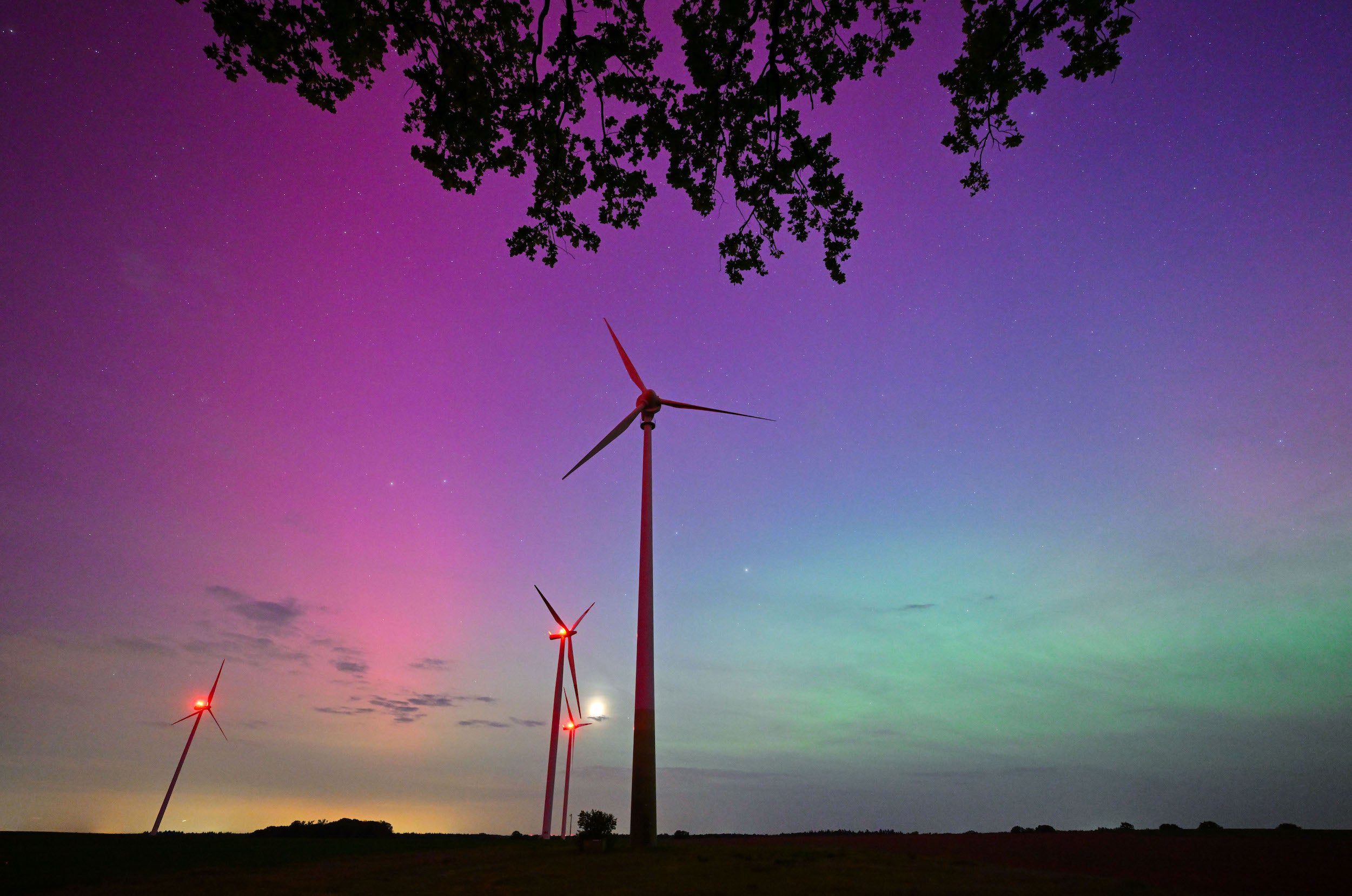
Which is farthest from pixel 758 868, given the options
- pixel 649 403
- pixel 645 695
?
pixel 649 403

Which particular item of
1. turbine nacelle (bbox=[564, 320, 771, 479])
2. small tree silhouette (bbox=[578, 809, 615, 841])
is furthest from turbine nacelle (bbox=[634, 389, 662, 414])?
small tree silhouette (bbox=[578, 809, 615, 841])

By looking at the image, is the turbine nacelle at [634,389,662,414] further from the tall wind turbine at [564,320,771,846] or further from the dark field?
the dark field

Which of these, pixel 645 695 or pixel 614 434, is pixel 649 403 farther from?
pixel 645 695

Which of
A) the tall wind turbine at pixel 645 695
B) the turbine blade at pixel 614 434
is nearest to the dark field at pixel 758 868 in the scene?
the tall wind turbine at pixel 645 695

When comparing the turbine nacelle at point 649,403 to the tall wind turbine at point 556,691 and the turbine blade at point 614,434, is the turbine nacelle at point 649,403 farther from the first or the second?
the tall wind turbine at point 556,691

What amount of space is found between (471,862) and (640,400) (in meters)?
29.1

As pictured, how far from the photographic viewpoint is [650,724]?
28984 millimetres

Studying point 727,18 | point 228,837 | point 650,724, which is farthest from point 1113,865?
point 228,837

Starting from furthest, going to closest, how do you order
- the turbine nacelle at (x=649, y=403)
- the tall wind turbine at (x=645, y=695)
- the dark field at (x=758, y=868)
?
the turbine nacelle at (x=649, y=403) → the tall wind turbine at (x=645, y=695) → the dark field at (x=758, y=868)

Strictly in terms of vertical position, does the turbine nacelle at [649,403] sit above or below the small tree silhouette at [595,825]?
above

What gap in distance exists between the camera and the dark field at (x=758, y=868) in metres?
16.8

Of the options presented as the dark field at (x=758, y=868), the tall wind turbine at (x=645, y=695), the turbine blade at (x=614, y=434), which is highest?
the turbine blade at (x=614, y=434)

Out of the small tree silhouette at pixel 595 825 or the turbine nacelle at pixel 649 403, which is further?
the turbine nacelle at pixel 649 403

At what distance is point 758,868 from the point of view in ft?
67.0
